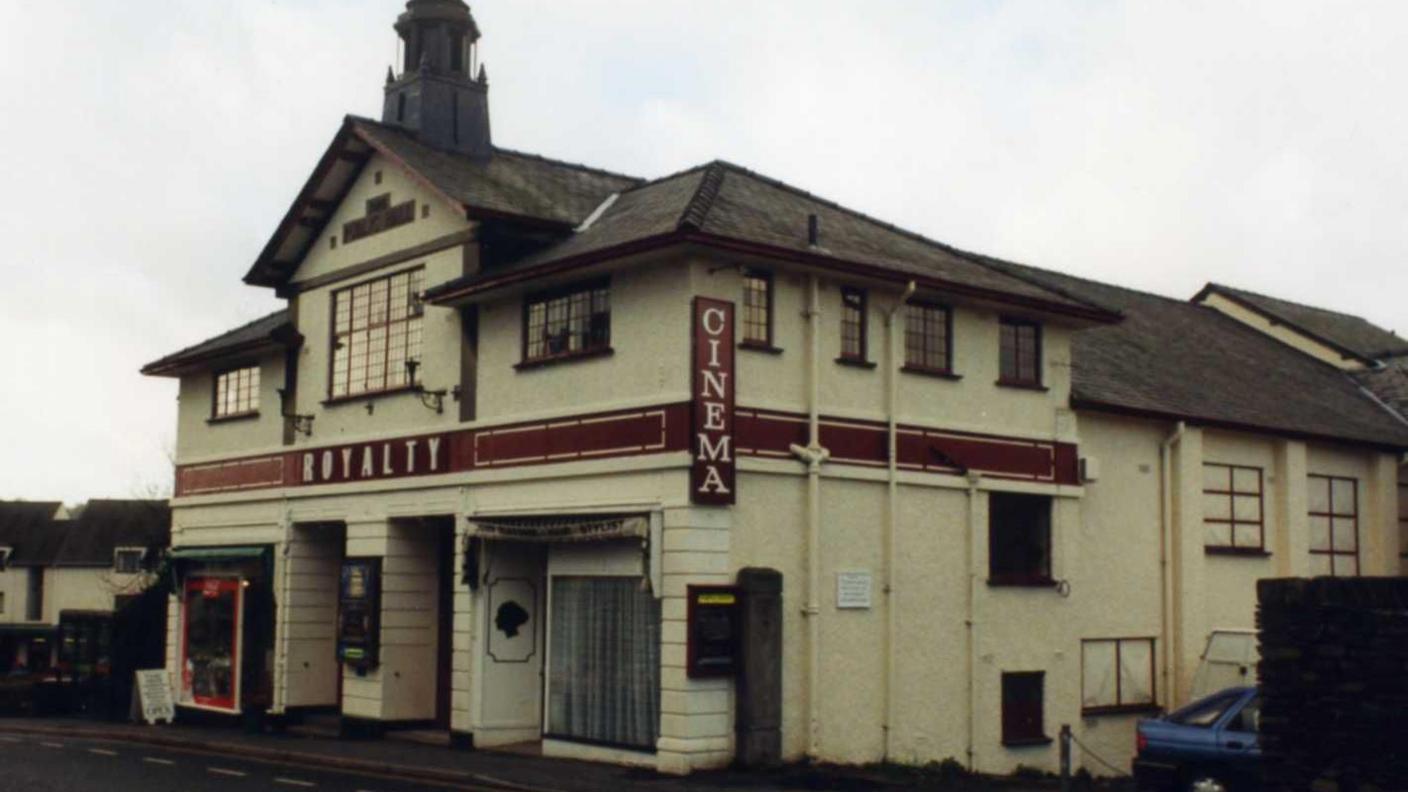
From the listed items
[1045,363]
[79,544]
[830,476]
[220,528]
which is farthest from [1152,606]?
[79,544]

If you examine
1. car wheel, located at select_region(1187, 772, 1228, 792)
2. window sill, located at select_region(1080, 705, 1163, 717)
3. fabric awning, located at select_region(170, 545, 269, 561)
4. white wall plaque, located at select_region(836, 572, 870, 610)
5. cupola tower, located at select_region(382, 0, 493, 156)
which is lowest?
car wheel, located at select_region(1187, 772, 1228, 792)

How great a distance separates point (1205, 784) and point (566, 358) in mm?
9860

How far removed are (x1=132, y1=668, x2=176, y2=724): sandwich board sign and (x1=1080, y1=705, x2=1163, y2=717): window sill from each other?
56.2ft

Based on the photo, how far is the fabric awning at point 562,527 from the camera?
21.2 meters

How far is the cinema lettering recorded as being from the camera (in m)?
25.3

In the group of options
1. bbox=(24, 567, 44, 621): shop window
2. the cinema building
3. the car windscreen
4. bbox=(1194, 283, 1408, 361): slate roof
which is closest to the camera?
the car windscreen

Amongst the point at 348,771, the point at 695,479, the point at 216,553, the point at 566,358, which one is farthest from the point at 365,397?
the point at 695,479

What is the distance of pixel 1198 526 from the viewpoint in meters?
28.4

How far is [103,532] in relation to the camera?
78438 millimetres

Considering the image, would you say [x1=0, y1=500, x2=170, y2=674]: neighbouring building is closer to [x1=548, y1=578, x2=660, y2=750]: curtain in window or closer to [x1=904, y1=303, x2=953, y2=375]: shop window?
[x1=548, y1=578, x2=660, y2=750]: curtain in window

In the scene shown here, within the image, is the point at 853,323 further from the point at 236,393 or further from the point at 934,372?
the point at 236,393

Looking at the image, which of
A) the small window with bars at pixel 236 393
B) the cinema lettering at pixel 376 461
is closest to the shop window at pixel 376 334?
the cinema lettering at pixel 376 461

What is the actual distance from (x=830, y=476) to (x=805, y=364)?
5.06 feet

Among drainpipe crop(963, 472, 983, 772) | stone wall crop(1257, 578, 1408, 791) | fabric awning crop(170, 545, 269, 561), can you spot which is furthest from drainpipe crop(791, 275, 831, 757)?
fabric awning crop(170, 545, 269, 561)
